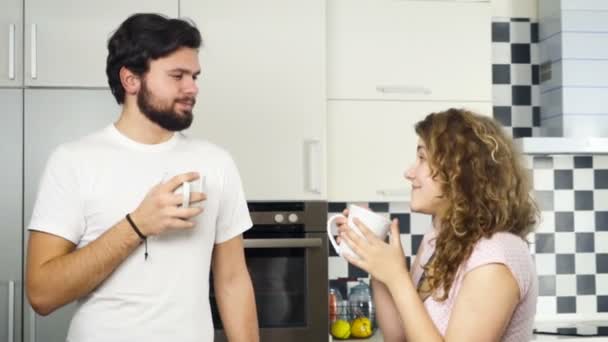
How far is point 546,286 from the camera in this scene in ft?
10.8

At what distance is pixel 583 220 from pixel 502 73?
0.70 m

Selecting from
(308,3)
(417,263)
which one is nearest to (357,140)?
(308,3)

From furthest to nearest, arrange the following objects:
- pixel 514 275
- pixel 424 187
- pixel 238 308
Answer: pixel 238 308
pixel 424 187
pixel 514 275

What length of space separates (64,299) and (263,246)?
105cm

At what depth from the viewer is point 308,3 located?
2.70 m

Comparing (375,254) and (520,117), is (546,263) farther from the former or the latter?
(375,254)

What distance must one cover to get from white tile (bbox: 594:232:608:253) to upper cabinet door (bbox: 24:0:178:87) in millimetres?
2004

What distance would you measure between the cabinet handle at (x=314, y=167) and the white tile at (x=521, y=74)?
3.66 ft

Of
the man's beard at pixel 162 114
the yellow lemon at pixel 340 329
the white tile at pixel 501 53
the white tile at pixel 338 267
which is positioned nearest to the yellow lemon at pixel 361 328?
the yellow lemon at pixel 340 329

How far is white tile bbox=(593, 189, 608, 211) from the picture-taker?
334cm

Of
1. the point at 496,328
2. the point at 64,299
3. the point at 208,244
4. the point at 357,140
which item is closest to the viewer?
the point at 496,328

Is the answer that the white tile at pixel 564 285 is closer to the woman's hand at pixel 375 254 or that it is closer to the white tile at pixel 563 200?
the white tile at pixel 563 200

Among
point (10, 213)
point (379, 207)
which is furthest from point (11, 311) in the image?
point (379, 207)

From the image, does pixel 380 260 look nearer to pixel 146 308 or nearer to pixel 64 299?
pixel 146 308
